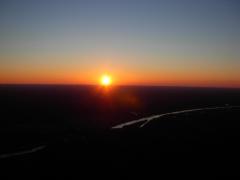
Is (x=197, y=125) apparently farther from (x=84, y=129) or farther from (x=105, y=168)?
(x=105, y=168)

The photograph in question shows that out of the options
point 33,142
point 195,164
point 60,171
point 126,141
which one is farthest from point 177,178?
point 33,142

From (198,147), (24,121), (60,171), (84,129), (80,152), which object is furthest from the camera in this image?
(24,121)

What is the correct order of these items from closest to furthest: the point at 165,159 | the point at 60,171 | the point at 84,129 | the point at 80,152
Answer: the point at 60,171 < the point at 165,159 < the point at 80,152 < the point at 84,129

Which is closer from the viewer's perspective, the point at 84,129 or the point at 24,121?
the point at 84,129

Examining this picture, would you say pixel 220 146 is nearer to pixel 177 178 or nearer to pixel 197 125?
pixel 177 178

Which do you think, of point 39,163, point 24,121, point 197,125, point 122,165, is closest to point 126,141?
point 122,165

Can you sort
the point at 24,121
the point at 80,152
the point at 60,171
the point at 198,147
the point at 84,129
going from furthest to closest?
the point at 24,121 → the point at 84,129 → the point at 198,147 → the point at 80,152 → the point at 60,171

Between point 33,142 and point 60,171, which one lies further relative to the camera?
point 33,142

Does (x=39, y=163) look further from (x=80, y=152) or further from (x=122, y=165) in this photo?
(x=122, y=165)

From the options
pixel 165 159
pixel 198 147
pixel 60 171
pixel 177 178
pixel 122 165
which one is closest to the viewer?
pixel 177 178
